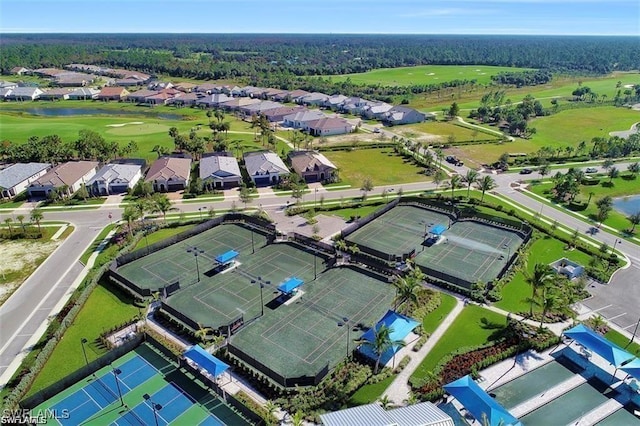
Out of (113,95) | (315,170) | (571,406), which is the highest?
(113,95)

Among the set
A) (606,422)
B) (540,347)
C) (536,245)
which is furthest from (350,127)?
(606,422)

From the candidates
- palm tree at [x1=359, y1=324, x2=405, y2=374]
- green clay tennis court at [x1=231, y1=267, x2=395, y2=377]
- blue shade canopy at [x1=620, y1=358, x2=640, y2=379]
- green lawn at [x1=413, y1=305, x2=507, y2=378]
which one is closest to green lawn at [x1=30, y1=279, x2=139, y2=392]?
green clay tennis court at [x1=231, y1=267, x2=395, y2=377]

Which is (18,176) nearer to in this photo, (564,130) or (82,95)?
(82,95)

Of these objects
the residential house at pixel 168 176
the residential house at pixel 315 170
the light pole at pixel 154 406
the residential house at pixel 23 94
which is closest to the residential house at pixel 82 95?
the residential house at pixel 23 94

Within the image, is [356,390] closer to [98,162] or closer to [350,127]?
[98,162]

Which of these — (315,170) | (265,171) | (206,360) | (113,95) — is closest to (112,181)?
(265,171)

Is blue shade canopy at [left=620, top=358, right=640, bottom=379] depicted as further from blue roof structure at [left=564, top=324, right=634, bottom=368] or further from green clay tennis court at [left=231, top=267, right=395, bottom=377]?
green clay tennis court at [left=231, top=267, right=395, bottom=377]
